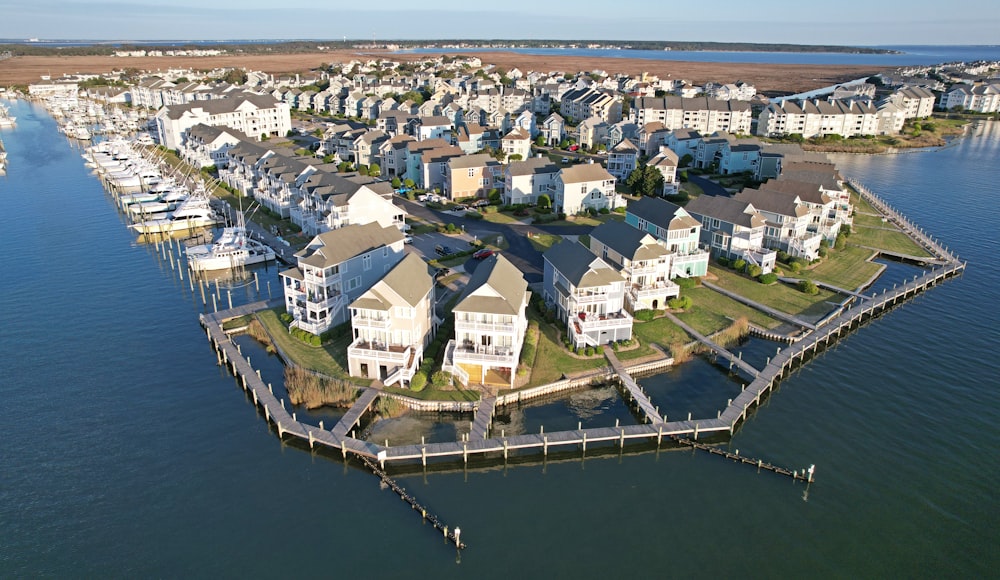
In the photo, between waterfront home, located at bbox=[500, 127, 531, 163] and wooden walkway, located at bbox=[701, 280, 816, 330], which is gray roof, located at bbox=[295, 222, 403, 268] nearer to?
wooden walkway, located at bbox=[701, 280, 816, 330]

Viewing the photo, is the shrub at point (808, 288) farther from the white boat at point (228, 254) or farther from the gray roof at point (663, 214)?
the white boat at point (228, 254)

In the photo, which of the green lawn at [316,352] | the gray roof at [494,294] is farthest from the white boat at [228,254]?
the gray roof at [494,294]

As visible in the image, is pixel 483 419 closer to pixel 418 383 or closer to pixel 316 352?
pixel 418 383

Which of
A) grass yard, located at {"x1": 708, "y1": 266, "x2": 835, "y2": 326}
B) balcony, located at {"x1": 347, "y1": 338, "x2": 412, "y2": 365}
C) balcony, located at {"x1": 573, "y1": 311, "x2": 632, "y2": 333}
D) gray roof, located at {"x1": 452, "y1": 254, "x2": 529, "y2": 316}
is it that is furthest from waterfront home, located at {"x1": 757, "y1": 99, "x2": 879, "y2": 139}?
balcony, located at {"x1": 347, "y1": 338, "x2": 412, "y2": 365}

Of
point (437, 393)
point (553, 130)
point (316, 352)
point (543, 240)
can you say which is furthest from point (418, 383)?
point (553, 130)

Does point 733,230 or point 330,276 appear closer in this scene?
point 330,276

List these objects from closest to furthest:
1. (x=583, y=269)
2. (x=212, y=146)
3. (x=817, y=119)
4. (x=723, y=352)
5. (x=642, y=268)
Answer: (x=723, y=352) → (x=583, y=269) → (x=642, y=268) → (x=212, y=146) → (x=817, y=119)
